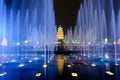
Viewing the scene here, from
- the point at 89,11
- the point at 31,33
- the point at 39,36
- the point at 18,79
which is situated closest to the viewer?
the point at 18,79

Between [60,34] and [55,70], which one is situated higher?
[60,34]

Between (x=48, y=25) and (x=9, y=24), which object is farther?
(x=48, y=25)

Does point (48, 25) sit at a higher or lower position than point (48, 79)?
higher

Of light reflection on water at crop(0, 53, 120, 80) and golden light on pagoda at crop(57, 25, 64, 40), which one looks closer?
light reflection on water at crop(0, 53, 120, 80)

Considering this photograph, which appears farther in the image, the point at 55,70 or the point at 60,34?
the point at 60,34

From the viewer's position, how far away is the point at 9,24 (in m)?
37.9

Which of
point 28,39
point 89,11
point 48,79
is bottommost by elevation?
point 48,79

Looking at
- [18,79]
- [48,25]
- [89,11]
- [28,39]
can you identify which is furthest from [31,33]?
[18,79]

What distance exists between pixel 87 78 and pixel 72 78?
760 mm

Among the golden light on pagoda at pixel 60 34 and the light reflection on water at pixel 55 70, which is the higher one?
the golden light on pagoda at pixel 60 34

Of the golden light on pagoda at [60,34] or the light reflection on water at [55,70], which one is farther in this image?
the golden light on pagoda at [60,34]

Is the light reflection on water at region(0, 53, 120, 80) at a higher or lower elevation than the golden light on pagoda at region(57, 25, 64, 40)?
lower

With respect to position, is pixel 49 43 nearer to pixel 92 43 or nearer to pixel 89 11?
pixel 92 43

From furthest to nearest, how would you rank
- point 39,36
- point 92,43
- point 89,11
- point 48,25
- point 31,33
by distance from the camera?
point 39,36 < point 31,33 < point 92,43 < point 48,25 < point 89,11
